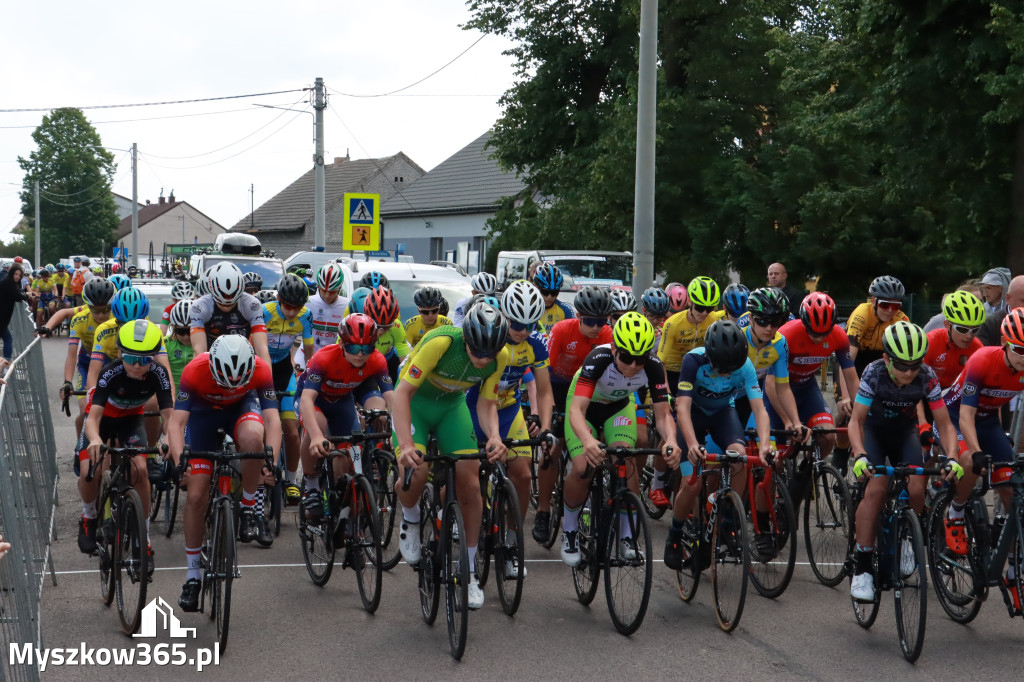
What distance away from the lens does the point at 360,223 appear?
2353 centimetres

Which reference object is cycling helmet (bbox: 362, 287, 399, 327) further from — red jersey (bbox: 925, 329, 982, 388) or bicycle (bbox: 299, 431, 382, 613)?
red jersey (bbox: 925, 329, 982, 388)

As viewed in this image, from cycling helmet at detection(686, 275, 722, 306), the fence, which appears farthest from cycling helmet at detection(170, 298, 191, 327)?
cycling helmet at detection(686, 275, 722, 306)

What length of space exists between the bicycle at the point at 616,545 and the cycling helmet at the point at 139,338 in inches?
116

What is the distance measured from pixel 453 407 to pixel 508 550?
93cm

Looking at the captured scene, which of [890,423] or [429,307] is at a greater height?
[429,307]

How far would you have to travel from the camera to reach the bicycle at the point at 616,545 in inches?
260

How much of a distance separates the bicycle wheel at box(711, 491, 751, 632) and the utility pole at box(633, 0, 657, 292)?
30.8 feet

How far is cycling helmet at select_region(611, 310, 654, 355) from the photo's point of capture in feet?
23.4

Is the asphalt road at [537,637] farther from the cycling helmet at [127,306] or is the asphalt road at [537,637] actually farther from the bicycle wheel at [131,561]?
the cycling helmet at [127,306]

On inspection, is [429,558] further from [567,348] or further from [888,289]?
[888,289]

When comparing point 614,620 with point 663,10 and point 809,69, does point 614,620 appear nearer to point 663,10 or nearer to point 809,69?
point 809,69

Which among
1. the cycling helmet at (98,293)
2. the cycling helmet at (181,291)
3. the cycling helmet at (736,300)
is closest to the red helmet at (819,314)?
the cycling helmet at (736,300)

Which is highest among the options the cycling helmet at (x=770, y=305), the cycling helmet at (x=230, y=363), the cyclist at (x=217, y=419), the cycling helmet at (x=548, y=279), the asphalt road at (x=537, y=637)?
the cycling helmet at (x=548, y=279)

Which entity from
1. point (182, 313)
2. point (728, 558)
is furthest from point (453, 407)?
point (182, 313)
